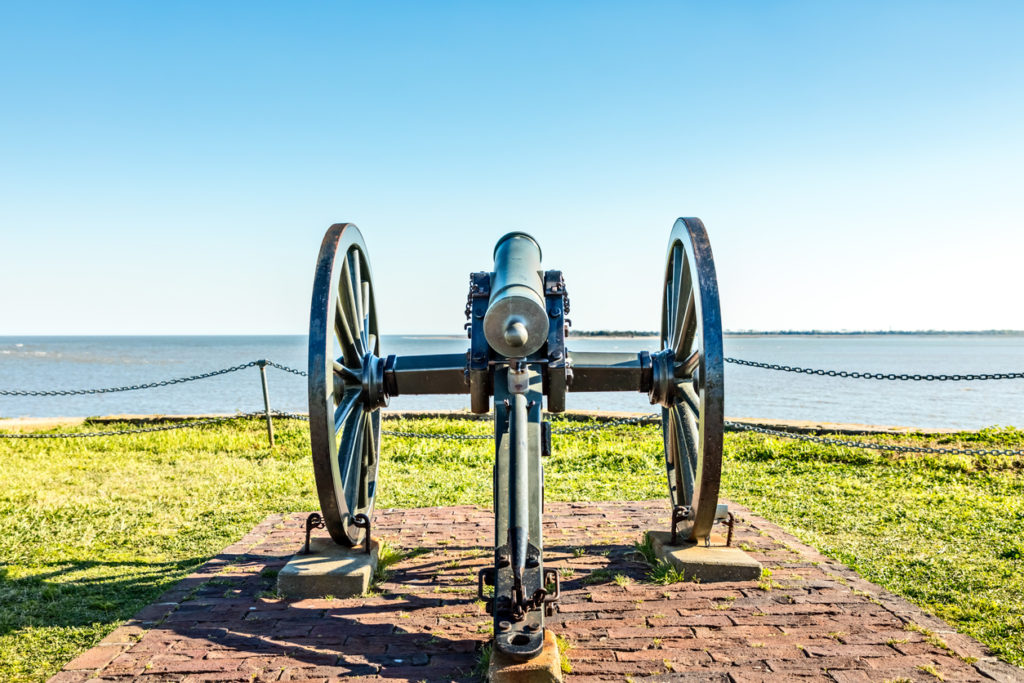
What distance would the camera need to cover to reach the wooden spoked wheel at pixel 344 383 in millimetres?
4473

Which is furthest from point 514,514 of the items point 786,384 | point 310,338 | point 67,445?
point 786,384

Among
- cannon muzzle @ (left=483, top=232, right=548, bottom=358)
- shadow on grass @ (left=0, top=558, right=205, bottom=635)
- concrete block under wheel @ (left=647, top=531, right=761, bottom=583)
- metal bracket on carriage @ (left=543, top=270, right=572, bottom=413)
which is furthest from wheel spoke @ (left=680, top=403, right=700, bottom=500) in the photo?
shadow on grass @ (left=0, top=558, right=205, bottom=635)

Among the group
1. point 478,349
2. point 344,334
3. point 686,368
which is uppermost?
point 344,334

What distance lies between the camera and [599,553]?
5.71 meters

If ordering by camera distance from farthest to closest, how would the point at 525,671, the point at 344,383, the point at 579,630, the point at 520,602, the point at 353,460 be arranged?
the point at 344,383 < the point at 353,460 < the point at 579,630 < the point at 520,602 < the point at 525,671

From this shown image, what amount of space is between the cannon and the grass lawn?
1.43 metres

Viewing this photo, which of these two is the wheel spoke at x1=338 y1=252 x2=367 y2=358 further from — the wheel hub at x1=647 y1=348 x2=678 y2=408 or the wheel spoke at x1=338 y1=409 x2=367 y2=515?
the wheel hub at x1=647 y1=348 x2=678 y2=408

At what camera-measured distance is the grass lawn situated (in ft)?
15.6

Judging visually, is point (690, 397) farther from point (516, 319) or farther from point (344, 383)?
point (344, 383)

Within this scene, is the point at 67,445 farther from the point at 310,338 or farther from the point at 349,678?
the point at 349,678

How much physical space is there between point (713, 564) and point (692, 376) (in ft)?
4.26

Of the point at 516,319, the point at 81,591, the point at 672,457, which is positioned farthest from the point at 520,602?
the point at 81,591

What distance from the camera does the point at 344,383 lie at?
18.3ft

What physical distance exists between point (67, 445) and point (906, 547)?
1031cm
